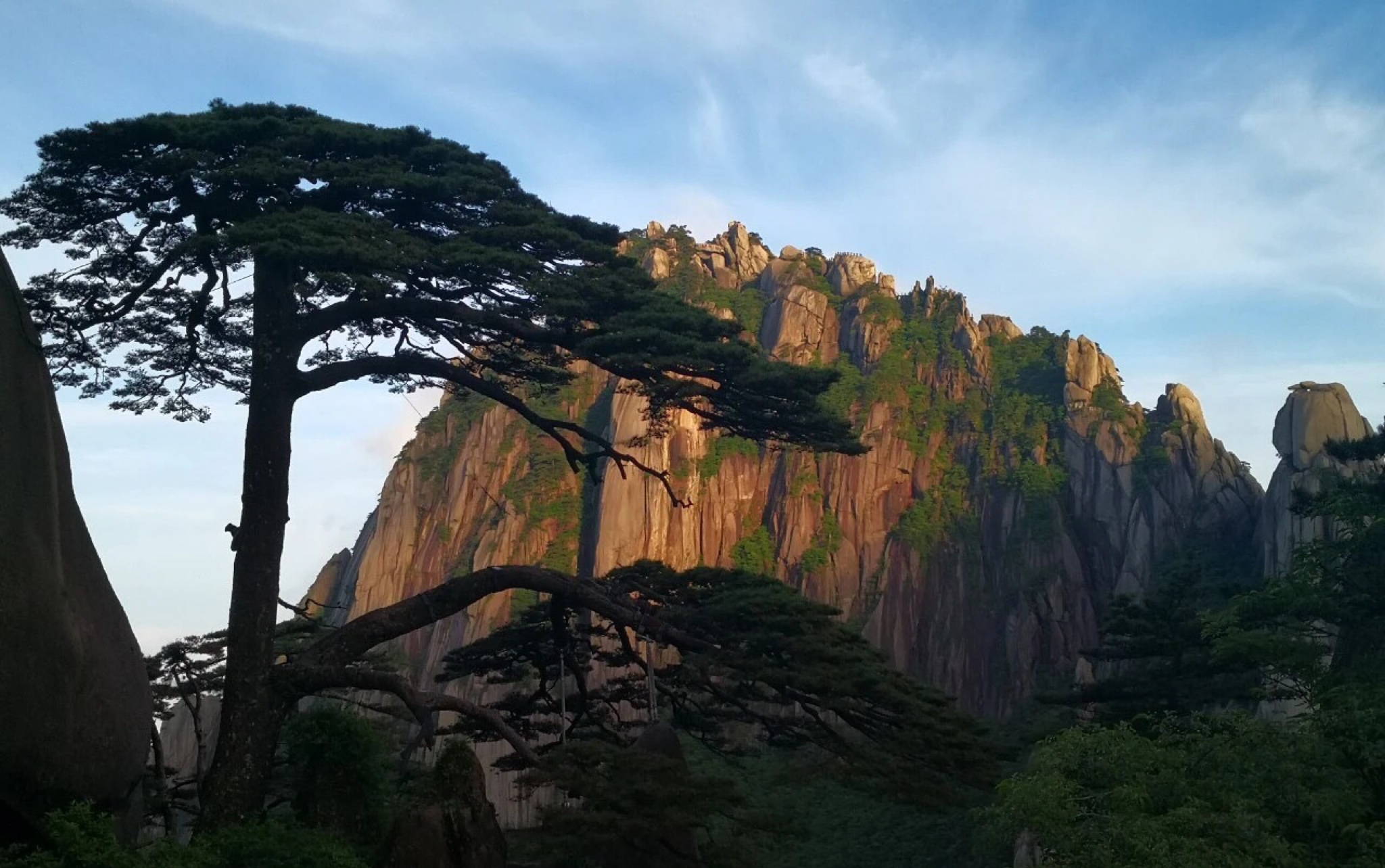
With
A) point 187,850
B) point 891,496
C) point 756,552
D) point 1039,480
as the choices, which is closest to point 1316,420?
point 1039,480

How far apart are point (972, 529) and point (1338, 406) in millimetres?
14769

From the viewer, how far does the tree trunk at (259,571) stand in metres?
13.4

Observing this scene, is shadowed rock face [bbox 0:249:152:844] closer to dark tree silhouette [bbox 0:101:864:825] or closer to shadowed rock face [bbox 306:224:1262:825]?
dark tree silhouette [bbox 0:101:864:825]

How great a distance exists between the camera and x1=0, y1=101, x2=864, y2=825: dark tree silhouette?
1351 centimetres

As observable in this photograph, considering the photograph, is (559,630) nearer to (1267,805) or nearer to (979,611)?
Answer: (1267,805)

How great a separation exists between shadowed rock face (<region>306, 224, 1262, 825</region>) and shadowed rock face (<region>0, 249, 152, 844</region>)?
2776cm

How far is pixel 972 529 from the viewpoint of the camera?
4588 centimetres

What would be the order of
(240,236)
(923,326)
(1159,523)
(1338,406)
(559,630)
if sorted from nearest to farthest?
1. (240,236)
2. (559,630)
3. (1338,406)
4. (1159,523)
5. (923,326)

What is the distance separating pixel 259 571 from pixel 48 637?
3.40 m

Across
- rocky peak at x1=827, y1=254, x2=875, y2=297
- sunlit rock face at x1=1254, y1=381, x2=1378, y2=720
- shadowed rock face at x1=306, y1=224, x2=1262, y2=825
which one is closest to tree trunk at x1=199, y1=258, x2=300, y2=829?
shadowed rock face at x1=306, y1=224, x2=1262, y2=825

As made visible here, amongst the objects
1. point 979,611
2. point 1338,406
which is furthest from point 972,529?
point 1338,406

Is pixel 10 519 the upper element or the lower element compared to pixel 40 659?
upper

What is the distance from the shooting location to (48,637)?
10.8 metres

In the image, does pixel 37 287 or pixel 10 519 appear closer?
pixel 10 519
